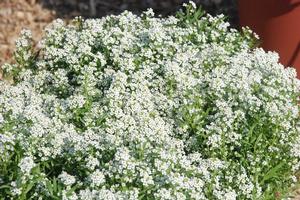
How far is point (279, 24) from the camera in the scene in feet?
23.4

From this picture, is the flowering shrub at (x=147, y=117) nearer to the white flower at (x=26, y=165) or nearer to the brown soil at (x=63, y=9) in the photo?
the white flower at (x=26, y=165)

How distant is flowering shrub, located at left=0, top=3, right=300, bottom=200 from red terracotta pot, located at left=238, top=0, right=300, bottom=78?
2.95ft

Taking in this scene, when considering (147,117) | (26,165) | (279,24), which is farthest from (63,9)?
(26,165)

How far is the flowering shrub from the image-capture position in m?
4.54

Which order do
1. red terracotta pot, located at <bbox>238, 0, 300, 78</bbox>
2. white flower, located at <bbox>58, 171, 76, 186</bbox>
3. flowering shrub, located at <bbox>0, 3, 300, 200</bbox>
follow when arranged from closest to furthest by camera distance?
white flower, located at <bbox>58, 171, 76, 186</bbox>, flowering shrub, located at <bbox>0, 3, 300, 200</bbox>, red terracotta pot, located at <bbox>238, 0, 300, 78</bbox>

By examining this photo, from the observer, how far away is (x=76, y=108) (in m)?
5.10

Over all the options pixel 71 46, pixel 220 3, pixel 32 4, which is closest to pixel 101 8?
pixel 32 4

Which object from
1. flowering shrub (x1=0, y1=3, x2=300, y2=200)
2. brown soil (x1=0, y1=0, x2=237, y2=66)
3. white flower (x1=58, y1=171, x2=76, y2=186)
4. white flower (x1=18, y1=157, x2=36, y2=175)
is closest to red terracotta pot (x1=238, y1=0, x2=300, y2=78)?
flowering shrub (x1=0, y1=3, x2=300, y2=200)

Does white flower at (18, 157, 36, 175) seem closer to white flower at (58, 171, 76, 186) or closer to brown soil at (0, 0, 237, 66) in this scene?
white flower at (58, 171, 76, 186)

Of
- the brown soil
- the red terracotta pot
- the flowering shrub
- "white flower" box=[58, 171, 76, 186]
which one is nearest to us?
"white flower" box=[58, 171, 76, 186]

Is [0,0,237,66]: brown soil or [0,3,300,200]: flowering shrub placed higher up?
[0,0,237,66]: brown soil

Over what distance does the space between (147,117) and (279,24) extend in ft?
8.60

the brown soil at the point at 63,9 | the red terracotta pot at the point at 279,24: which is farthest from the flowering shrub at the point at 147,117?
the brown soil at the point at 63,9

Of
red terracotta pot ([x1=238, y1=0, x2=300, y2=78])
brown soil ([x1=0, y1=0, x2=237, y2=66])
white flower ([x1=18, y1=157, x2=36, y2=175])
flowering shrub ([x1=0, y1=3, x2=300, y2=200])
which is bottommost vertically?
white flower ([x1=18, y1=157, x2=36, y2=175])
